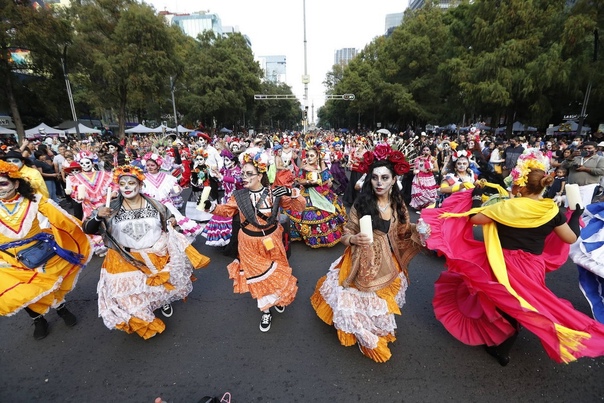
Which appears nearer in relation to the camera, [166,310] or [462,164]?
[166,310]

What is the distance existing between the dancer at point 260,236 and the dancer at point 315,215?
2415mm

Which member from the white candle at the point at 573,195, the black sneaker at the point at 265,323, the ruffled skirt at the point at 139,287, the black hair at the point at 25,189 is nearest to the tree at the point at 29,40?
the black hair at the point at 25,189

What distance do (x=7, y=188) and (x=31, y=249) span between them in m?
0.66

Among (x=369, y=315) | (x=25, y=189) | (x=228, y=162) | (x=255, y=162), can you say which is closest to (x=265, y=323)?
(x=369, y=315)

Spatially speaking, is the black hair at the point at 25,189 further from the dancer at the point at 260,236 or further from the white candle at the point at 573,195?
the white candle at the point at 573,195

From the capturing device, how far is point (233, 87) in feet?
117

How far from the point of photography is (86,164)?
5.50 m

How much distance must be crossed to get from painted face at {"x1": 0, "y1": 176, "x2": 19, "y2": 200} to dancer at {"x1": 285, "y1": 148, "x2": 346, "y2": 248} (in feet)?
13.3

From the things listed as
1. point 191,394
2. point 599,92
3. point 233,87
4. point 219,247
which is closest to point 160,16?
point 233,87

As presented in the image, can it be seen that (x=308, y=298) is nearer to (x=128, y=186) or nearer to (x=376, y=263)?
(x=376, y=263)

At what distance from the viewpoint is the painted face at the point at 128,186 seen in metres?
3.17

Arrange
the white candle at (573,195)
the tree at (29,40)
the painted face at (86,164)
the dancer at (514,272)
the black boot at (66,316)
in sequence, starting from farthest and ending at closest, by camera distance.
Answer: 1. the tree at (29,40)
2. the painted face at (86,164)
3. the black boot at (66,316)
4. the white candle at (573,195)
5. the dancer at (514,272)

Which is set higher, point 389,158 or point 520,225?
point 389,158

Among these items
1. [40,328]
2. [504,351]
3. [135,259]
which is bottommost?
[40,328]
